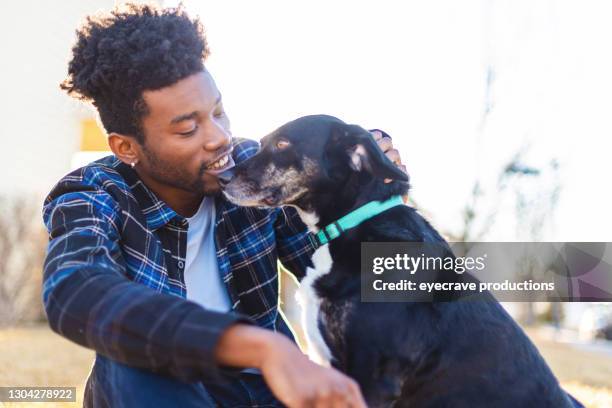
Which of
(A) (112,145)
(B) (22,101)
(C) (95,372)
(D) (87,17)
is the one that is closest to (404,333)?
(C) (95,372)

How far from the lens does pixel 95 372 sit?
7.73 ft

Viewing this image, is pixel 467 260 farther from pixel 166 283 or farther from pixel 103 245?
pixel 103 245

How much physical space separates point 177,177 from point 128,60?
46 centimetres

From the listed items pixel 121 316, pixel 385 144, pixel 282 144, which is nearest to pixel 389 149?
pixel 385 144

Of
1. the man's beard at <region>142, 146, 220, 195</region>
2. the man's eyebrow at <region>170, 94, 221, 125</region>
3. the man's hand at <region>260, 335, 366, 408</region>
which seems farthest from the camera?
the man's beard at <region>142, 146, 220, 195</region>

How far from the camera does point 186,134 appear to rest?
265 cm

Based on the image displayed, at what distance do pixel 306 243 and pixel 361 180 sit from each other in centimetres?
41

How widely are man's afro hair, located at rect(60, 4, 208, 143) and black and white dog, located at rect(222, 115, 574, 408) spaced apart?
0.45 metres

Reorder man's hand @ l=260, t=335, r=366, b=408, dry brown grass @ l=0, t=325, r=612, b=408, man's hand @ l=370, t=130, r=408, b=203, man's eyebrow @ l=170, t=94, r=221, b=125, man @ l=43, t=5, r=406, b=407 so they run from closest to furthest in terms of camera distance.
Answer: man's hand @ l=260, t=335, r=366, b=408, man @ l=43, t=5, r=406, b=407, man's eyebrow @ l=170, t=94, r=221, b=125, man's hand @ l=370, t=130, r=408, b=203, dry brown grass @ l=0, t=325, r=612, b=408

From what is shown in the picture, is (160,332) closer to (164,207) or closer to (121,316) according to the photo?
(121,316)

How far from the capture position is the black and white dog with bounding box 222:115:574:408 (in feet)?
8.18

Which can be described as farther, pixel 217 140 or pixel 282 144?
pixel 282 144

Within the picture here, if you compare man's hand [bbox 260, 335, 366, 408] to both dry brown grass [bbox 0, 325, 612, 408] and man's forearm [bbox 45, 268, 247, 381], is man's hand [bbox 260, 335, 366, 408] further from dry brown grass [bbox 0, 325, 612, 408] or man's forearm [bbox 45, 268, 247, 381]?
dry brown grass [bbox 0, 325, 612, 408]

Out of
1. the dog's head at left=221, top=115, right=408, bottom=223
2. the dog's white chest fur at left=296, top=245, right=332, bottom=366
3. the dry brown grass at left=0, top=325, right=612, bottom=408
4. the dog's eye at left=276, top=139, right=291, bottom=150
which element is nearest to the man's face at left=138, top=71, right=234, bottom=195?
the dog's head at left=221, top=115, right=408, bottom=223
